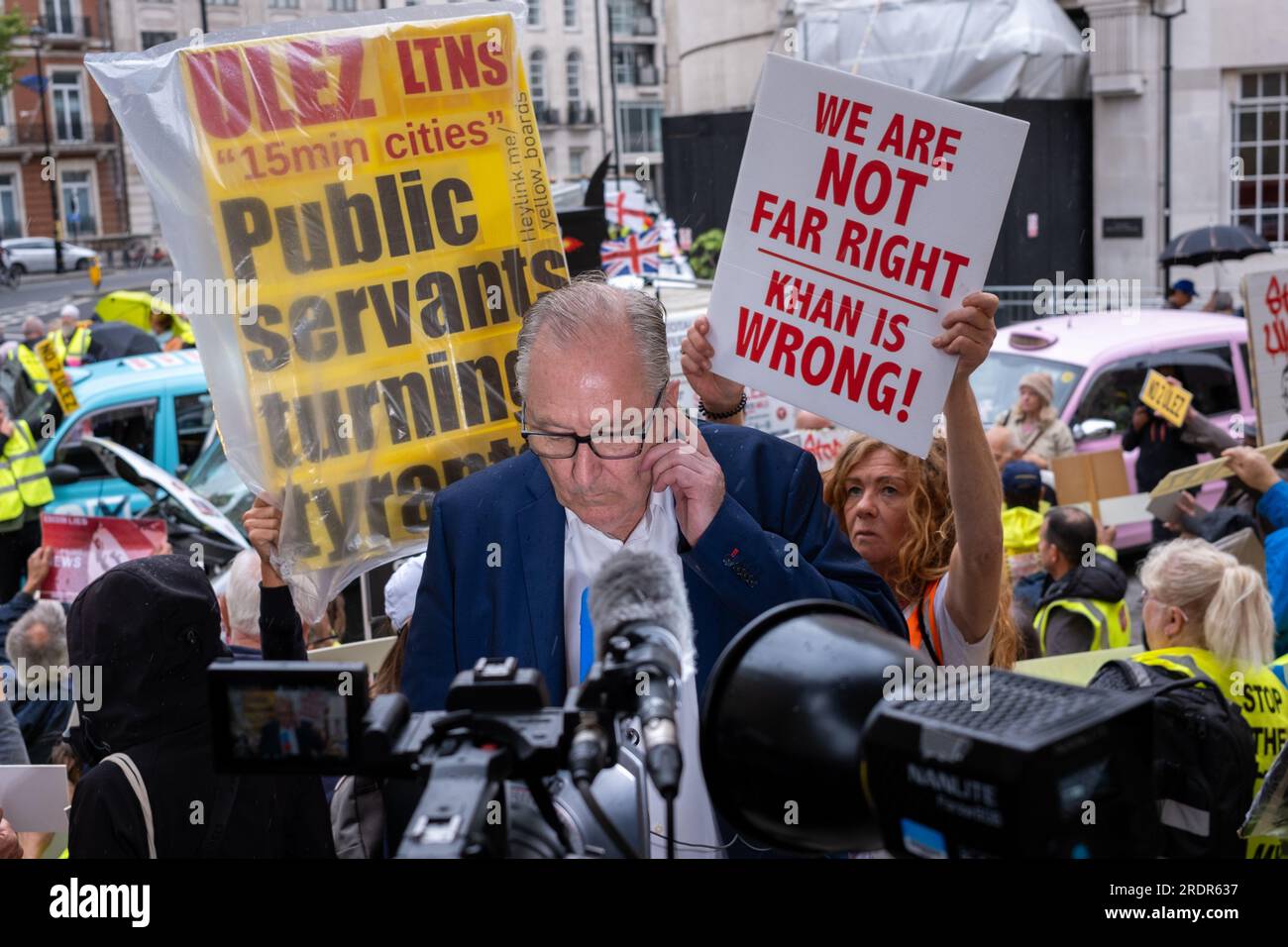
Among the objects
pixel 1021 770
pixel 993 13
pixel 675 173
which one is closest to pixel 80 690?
pixel 1021 770

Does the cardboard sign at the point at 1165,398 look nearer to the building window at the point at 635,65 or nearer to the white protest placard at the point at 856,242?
the white protest placard at the point at 856,242

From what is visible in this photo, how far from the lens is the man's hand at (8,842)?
9.70ft

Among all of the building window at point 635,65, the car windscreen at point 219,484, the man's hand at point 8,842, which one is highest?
the building window at point 635,65

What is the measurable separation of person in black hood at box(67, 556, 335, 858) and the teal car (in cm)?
Answer: 727

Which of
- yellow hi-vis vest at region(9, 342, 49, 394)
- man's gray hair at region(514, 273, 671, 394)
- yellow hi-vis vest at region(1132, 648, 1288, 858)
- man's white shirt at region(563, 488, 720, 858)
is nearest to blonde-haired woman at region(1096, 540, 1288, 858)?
yellow hi-vis vest at region(1132, 648, 1288, 858)

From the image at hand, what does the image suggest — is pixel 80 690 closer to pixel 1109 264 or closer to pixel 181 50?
pixel 181 50

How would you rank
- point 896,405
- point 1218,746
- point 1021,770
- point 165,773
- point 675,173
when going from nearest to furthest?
point 1021,770 < point 165,773 < point 896,405 < point 1218,746 < point 675,173

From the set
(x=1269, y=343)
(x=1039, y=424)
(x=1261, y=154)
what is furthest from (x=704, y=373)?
(x=1261, y=154)

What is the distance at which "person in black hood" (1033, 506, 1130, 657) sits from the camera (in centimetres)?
520

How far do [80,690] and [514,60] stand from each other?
1689mm

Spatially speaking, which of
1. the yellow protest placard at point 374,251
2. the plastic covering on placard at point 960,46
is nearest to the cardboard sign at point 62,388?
the yellow protest placard at point 374,251

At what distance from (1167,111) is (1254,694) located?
19.8m
